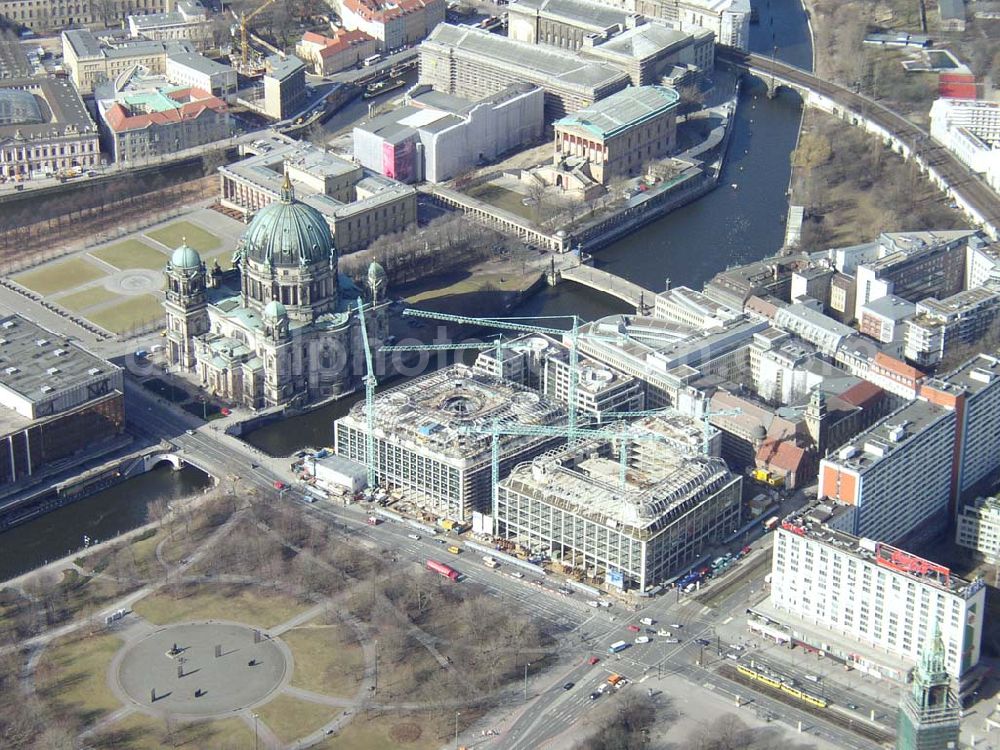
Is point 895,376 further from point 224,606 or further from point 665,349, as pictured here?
point 224,606

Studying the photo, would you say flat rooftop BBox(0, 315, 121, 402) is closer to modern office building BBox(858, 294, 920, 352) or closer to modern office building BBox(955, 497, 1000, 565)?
modern office building BBox(858, 294, 920, 352)

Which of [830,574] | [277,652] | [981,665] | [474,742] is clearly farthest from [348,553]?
[981,665]

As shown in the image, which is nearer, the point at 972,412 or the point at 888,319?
the point at 972,412

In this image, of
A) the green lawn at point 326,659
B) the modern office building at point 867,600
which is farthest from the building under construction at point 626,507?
the green lawn at point 326,659

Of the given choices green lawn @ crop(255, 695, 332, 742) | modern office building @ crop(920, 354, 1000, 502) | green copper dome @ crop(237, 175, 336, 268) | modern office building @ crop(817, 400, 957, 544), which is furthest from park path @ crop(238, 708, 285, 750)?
modern office building @ crop(920, 354, 1000, 502)

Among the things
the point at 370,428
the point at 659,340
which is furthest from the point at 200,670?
the point at 659,340

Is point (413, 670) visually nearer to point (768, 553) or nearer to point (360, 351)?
point (768, 553)
